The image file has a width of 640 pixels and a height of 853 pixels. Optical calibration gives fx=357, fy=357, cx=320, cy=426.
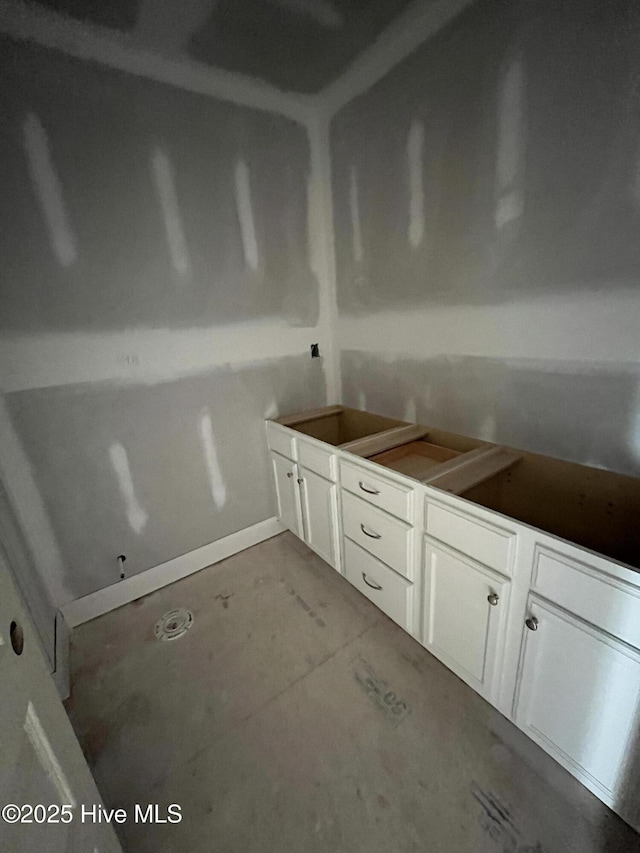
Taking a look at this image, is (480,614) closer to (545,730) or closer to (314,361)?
(545,730)

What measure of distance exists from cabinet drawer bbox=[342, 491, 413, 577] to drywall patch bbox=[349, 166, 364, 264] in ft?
4.69

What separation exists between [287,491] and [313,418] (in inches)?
19.9

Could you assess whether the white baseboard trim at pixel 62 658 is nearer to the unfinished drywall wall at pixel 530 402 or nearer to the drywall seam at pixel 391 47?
the unfinished drywall wall at pixel 530 402

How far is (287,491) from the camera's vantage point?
7.47 feet

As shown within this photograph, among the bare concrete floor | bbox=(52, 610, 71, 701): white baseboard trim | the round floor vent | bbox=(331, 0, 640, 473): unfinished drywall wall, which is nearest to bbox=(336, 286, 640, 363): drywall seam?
bbox=(331, 0, 640, 473): unfinished drywall wall

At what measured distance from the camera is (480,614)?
4.19 ft

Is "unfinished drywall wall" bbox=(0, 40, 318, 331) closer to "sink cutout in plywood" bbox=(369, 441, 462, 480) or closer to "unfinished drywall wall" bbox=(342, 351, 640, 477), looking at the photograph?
"unfinished drywall wall" bbox=(342, 351, 640, 477)

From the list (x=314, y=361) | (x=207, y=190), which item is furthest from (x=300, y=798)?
(x=207, y=190)

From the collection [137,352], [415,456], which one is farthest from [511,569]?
[137,352]

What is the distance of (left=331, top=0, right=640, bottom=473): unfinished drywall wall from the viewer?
3.90 feet

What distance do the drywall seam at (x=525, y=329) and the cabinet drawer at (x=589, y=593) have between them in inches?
30.8

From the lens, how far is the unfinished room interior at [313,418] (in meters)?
1.09

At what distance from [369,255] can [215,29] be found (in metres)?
1.16

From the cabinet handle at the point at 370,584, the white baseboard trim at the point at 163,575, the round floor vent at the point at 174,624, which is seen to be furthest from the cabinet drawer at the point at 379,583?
the round floor vent at the point at 174,624
